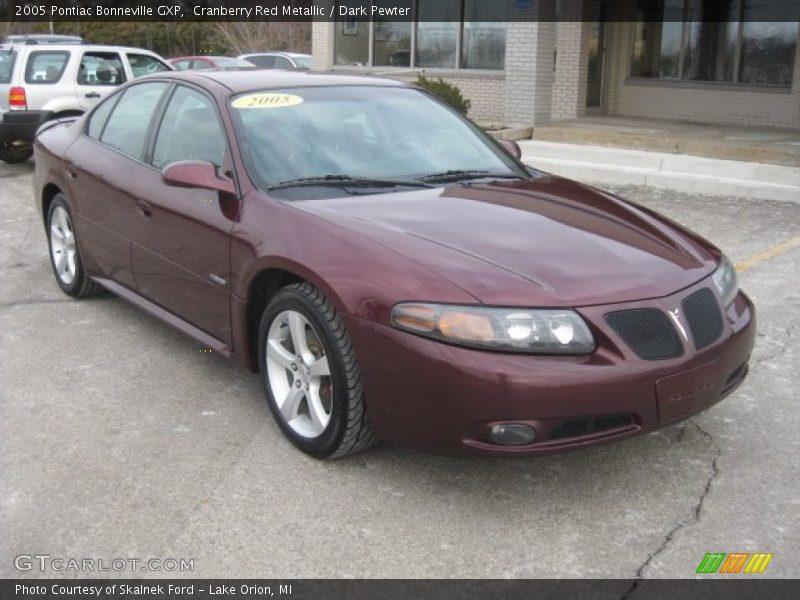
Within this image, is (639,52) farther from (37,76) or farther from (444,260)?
(444,260)

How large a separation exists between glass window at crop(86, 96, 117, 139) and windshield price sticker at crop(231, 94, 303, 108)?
1551 mm

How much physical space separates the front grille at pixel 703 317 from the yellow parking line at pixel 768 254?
11.6 ft

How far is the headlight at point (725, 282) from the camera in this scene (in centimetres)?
370

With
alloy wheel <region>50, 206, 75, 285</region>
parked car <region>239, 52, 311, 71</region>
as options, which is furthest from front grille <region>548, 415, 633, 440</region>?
parked car <region>239, 52, 311, 71</region>

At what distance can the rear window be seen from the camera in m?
12.5

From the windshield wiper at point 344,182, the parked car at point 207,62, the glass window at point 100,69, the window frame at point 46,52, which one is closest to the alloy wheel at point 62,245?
the windshield wiper at point 344,182

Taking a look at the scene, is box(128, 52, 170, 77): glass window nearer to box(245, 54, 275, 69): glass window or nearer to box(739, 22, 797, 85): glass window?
box(245, 54, 275, 69): glass window

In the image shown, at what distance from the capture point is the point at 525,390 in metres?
3.06

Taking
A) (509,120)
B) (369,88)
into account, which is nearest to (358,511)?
(369,88)

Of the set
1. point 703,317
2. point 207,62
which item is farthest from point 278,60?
point 703,317

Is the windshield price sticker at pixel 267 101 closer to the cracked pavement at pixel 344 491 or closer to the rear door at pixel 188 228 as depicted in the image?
the rear door at pixel 188 228

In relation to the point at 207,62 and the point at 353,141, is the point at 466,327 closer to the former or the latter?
the point at 353,141
